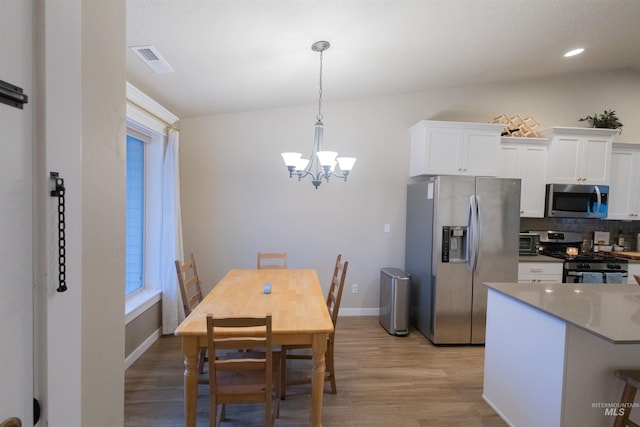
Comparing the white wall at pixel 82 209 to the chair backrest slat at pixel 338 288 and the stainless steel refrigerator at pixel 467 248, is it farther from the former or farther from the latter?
the stainless steel refrigerator at pixel 467 248

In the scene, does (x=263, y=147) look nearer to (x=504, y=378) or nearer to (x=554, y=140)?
(x=504, y=378)

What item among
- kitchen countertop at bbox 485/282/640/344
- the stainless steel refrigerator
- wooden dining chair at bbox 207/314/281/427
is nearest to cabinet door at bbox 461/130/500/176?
the stainless steel refrigerator

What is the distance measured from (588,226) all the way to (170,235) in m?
5.33

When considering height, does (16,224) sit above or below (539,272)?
above

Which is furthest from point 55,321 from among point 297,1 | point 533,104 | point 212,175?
point 533,104

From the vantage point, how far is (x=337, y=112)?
158 inches

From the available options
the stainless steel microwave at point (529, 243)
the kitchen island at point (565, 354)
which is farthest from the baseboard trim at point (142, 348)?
the stainless steel microwave at point (529, 243)

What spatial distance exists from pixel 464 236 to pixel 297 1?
271cm

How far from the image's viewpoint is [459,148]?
364 centimetres

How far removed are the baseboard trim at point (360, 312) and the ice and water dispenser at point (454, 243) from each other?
4.28 feet

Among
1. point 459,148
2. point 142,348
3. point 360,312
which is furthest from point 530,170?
point 142,348

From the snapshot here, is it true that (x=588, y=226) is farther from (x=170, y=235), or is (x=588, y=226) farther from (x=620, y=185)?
(x=170, y=235)

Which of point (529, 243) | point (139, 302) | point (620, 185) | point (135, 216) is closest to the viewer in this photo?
point (139, 302)

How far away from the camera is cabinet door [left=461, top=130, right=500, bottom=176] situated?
12.0ft
